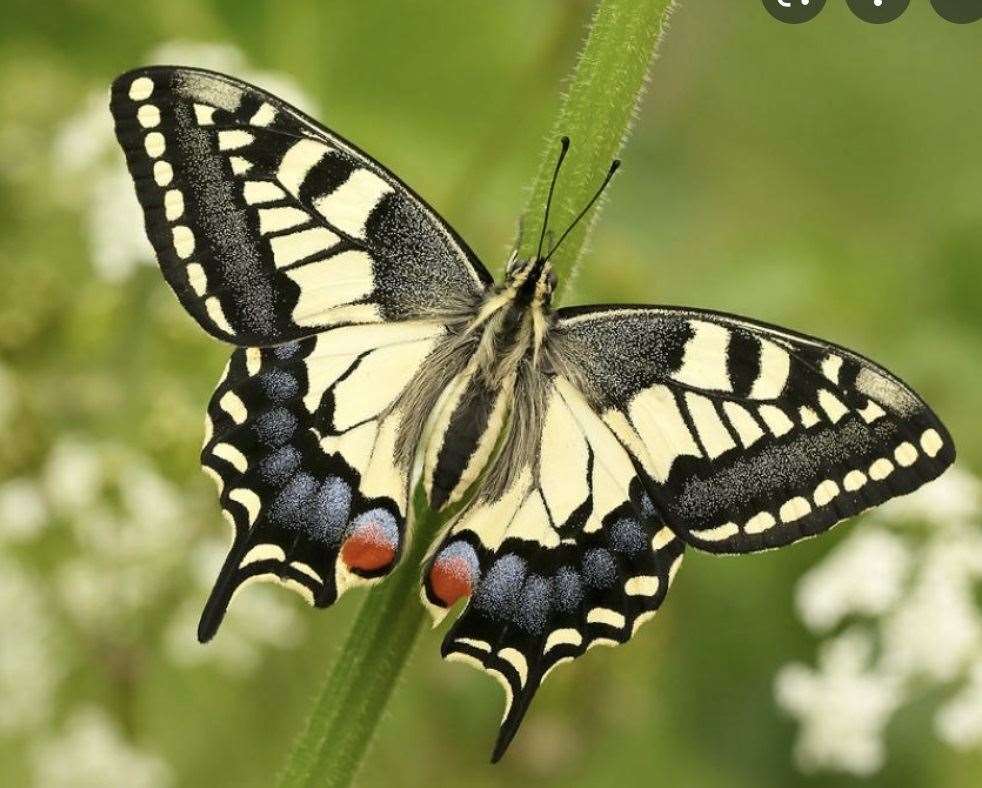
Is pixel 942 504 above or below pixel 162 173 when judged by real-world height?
above

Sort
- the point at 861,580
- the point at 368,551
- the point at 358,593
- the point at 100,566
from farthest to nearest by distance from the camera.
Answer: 1. the point at 358,593
2. the point at 861,580
3. the point at 100,566
4. the point at 368,551

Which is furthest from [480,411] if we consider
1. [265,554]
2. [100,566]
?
[100,566]

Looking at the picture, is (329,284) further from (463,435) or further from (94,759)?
(94,759)

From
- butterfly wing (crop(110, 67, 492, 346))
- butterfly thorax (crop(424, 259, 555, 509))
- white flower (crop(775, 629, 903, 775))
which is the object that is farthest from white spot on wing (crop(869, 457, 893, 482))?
white flower (crop(775, 629, 903, 775))

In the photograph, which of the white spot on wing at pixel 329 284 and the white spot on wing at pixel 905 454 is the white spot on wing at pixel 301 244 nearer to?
the white spot on wing at pixel 329 284

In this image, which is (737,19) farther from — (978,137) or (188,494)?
(188,494)

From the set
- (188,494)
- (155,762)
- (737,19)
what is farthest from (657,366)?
(737,19)

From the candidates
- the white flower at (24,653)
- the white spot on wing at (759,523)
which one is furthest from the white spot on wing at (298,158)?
the white flower at (24,653)
